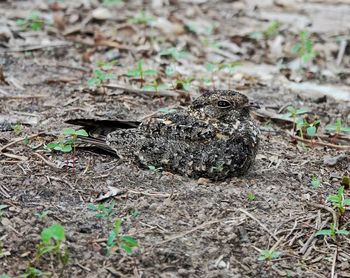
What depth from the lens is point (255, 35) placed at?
25.4ft

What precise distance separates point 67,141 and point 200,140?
0.85 meters

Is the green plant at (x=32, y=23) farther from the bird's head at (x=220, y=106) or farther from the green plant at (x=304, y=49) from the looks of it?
the bird's head at (x=220, y=106)

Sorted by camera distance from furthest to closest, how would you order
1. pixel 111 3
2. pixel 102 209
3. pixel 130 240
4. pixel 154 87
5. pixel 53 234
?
pixel 111 3
pixel 154 87
pixel 102 209
pixel 130 240
pixel 53 234

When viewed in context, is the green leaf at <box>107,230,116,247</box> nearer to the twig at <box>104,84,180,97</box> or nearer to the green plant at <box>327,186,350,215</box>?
the green plant at <box>327,186,350,215</box>

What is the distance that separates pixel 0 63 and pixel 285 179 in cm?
317

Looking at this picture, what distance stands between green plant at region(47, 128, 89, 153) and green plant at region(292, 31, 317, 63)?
10.4 feet

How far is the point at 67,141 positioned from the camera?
4.26m

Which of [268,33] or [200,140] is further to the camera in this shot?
[268,33]

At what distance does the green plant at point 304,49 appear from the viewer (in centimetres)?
675

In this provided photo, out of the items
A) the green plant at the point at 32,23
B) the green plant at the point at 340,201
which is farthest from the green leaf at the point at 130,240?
the green plant at the point at 32,23

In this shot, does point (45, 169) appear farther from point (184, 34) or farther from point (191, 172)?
point (184, 34)

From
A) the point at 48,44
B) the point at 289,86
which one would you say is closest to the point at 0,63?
the point at 48,44

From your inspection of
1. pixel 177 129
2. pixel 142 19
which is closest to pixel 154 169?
pixel 177 129

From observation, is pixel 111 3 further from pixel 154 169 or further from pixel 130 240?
pixel 130 240
